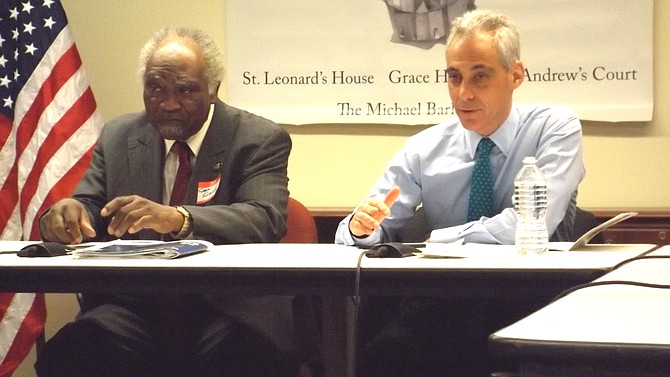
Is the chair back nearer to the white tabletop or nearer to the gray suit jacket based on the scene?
the gray suit jacket

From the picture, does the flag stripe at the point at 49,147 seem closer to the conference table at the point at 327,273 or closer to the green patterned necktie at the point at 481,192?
the conference table at the point at 327,273

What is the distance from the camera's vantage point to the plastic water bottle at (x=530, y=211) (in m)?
2.60

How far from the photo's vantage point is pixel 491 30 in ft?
10.9

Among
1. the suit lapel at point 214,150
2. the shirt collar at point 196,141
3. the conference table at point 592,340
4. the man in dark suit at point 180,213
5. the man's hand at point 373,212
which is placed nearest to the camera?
the conference table at point 592,340

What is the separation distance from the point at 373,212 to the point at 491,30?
0.90m

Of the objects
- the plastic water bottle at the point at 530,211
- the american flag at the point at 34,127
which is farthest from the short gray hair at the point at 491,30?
the american flag at the point at 34,127

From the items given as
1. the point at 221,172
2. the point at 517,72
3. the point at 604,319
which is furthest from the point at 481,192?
Result: the point at 604,319

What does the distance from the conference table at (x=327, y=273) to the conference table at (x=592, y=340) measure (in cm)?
68

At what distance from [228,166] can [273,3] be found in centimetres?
153

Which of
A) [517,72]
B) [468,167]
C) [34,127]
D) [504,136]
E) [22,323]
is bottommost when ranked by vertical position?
[22,323]

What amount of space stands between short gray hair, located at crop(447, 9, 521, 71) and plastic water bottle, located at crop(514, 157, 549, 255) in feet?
2.05

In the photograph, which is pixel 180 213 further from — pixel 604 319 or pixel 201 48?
pixel 604 319

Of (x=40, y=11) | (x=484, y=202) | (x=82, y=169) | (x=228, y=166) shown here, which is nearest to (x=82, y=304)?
(x=228, y=166)

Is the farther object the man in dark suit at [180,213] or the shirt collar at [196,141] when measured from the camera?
the shirt collar at [196,141]
